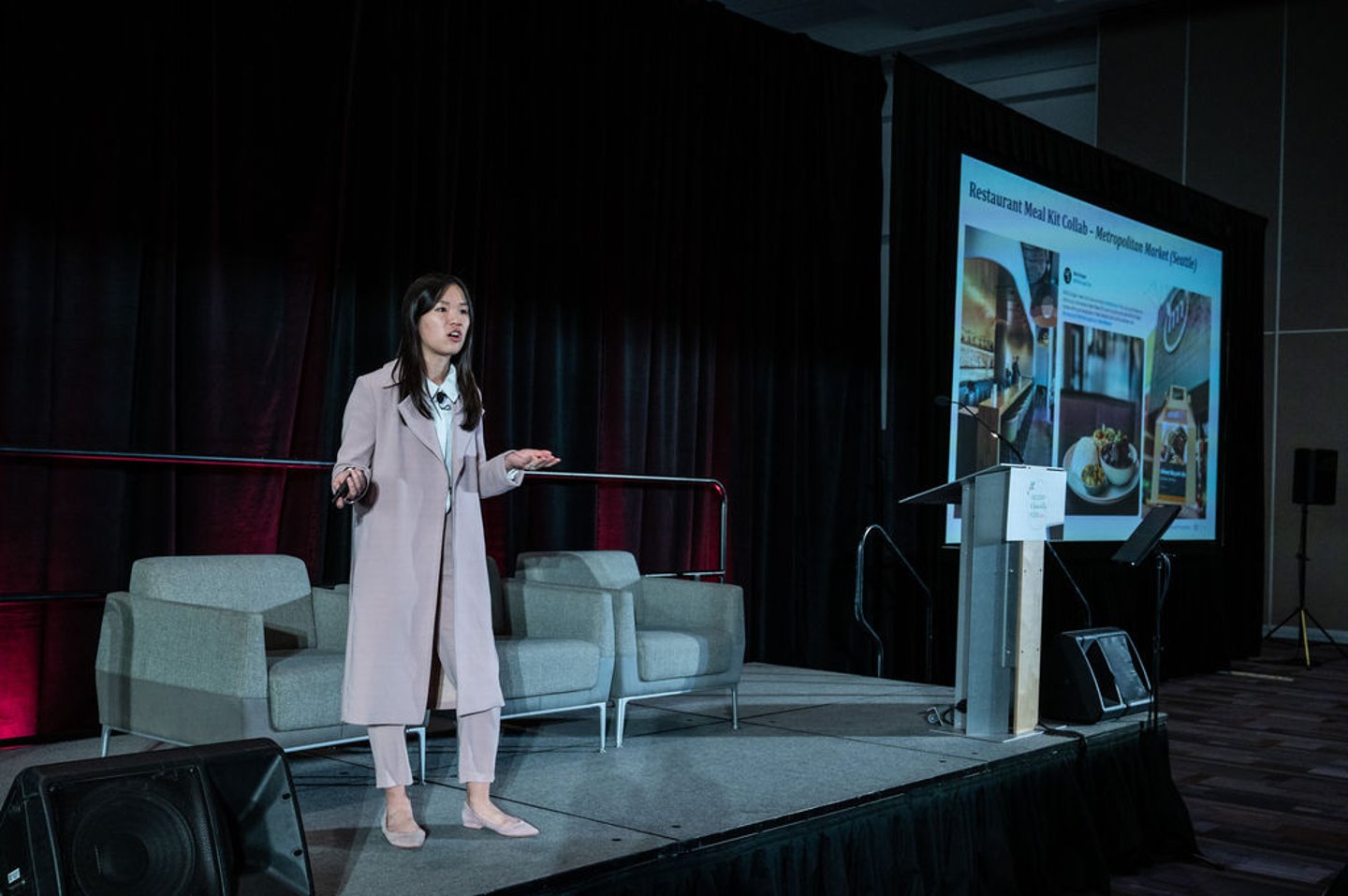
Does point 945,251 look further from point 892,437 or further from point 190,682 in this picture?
point 190,682

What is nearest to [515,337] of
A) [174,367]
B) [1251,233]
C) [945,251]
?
[174,367]

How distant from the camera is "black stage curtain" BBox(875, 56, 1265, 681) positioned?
6.70m

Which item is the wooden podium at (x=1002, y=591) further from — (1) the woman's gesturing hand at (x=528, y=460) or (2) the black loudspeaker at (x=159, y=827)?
(2) the black loudspeaker at (x=159, y=827)

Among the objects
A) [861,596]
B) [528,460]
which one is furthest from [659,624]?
[861,596]

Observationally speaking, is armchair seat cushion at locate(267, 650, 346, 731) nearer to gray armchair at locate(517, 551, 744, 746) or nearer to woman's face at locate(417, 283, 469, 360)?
woman's face at locate(417, 283, 469, 360)

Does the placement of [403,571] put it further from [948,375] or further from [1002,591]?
[948,375]

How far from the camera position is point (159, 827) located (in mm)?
2203

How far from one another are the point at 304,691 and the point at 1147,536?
2.87 metres

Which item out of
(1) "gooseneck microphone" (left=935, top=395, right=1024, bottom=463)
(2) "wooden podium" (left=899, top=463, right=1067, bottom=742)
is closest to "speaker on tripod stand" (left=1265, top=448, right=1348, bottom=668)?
(1) "gooseneck microphone" (left=935, top=395, right=1024, bottom=463)

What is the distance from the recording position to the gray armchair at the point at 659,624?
414 cm

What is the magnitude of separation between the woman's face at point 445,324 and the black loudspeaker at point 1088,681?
2.62 m

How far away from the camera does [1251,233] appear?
977cm

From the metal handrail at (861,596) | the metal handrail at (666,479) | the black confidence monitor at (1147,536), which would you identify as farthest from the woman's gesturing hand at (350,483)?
the metal handrail at (861,596)

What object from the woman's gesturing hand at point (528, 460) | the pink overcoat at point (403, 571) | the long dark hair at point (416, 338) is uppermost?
the long dark hair at point (416, 338)
